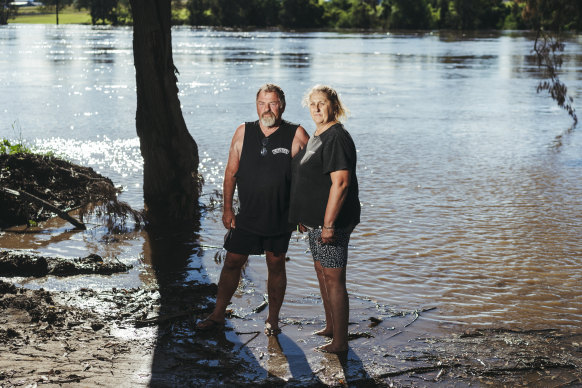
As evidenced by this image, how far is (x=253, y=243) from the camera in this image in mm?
5586

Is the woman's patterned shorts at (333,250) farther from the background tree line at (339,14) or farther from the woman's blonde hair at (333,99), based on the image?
the background tree line at (339,14)

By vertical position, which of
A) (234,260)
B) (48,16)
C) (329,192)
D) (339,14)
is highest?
(48,16)

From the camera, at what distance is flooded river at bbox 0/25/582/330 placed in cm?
720

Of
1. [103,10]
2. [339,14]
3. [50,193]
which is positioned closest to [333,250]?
[50,193]

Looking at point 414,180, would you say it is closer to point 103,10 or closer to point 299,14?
point 299,14

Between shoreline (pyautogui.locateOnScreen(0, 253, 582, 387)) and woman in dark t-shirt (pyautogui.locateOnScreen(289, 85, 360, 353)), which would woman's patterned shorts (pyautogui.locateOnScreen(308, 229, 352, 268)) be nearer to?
woman in dark t-shirt (pyautogui.locateOnScreen(289, 85, 360, 353))

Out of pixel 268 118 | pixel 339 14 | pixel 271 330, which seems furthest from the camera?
pixel 339 14

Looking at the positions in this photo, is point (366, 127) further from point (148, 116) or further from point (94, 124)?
point (148, 116)

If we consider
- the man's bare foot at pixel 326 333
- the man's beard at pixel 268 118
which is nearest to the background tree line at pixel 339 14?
the man's bare foot at pixel 326 333

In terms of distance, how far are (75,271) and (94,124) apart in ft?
38.1

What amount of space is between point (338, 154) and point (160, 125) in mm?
4558

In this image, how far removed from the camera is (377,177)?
12.7m

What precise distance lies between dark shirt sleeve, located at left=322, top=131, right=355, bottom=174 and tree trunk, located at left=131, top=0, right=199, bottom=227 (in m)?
4.46

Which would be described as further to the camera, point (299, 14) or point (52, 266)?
point (299, 14)
